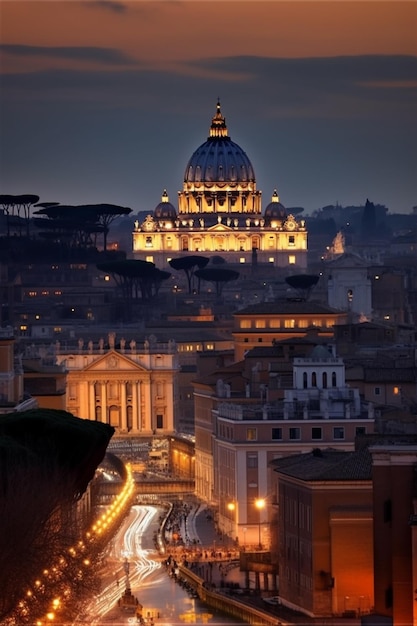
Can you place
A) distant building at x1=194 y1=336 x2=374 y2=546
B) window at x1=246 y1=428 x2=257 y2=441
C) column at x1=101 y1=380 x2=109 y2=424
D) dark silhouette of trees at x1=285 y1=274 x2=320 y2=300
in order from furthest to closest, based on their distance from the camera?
dark silhouette of trees at x1=285 y1=274 x2=320 y2=300
column at x1=101 y1=380 x2=109 y2=424
window at x1=246 y1=428 x2=257 y2=441
distant building at x1=194 y1=336 x2=374 y2=546

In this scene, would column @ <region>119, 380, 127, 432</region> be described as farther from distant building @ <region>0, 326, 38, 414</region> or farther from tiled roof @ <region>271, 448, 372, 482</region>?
tiled roof @ <region>271, 448, 372, 482</region>

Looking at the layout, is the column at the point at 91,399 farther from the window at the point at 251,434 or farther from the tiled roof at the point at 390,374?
the window at the point at 251,434

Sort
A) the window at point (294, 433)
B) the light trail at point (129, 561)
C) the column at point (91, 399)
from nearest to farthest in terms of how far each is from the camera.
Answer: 1. the light trail at point (129, 561)
2. the window at point (294, 433)
3. the column at point (91, 399)

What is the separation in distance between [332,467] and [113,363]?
42695mm

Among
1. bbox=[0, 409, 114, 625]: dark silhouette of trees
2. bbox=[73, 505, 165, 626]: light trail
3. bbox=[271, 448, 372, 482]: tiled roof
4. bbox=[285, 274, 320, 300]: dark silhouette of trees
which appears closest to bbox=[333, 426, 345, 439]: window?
bbox=[73, 505, 165, 626]: light trail

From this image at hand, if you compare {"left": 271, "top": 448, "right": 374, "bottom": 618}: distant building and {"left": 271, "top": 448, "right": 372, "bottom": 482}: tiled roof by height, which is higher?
{"left": 271, "top": 448, "right": 372, "bottom": 482}: tiled roof

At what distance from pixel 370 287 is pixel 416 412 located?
60443mm

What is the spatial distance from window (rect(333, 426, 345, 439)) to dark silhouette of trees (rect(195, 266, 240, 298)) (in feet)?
274

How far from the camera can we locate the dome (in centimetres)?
16112

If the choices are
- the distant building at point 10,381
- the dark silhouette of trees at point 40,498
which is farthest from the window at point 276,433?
the dark silhouette of trees at point 40,498

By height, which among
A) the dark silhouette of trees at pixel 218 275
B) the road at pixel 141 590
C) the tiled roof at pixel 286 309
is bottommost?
the road at pixel 141 590

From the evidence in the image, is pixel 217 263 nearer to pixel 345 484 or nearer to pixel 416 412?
pixel 416 412

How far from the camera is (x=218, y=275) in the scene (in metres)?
135

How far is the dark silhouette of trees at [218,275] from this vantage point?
134 m
